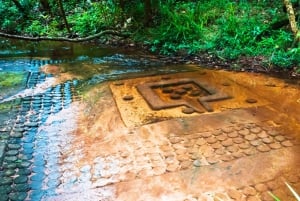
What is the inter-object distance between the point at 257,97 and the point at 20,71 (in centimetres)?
334

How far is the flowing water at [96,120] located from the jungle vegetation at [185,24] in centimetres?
90

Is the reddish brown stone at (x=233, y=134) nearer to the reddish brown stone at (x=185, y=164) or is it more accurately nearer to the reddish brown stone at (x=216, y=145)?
the reddish brown stone at (x=216, y=145)

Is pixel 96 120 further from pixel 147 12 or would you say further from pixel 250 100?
pixel 147 12

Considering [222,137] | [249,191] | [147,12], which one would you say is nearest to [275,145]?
[222,137]

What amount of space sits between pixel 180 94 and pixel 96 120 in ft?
3.49

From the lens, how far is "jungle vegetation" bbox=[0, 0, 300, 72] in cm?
552

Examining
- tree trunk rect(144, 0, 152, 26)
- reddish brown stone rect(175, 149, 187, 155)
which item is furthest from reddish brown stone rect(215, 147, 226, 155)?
tree trunk rect(144, 0, 152, 26)

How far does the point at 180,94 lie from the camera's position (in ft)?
13.2

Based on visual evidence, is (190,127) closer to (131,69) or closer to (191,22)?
(131,69)

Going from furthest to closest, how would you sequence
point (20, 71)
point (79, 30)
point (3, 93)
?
point (79, 30) < point (20, 71) < point (3, 93)

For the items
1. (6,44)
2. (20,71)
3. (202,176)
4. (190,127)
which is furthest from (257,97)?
(6,44)

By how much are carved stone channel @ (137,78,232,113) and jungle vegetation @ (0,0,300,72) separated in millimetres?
1382

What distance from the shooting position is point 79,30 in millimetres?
7477

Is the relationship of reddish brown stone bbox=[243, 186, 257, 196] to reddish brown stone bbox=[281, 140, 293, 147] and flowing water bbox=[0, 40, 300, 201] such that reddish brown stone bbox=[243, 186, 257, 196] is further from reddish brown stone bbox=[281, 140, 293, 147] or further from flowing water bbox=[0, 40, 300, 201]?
reddish brown stone bbox=[281, 140, 293, 147]
